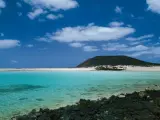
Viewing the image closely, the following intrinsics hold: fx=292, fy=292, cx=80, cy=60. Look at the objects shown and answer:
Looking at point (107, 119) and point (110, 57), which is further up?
point (110, 57)

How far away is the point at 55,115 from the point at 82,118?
4.84 ft

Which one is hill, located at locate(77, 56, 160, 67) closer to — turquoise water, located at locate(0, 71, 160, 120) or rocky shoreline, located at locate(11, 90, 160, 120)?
turquoise water, located at locate(0, 71, 160, 120)

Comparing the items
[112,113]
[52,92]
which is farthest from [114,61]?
[112,113]

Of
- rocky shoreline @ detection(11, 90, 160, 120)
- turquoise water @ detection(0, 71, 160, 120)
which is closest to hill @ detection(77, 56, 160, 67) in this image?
turquoise water @ detection(0, 71, 160, 120)

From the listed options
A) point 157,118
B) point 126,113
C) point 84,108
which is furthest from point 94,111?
point 157,118

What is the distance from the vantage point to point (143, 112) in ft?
44.7

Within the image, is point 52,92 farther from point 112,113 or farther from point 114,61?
point 114,61

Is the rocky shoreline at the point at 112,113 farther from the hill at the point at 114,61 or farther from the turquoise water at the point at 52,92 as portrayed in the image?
the hill at the point at 114,61

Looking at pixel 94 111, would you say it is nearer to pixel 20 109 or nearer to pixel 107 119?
pixel 107 119

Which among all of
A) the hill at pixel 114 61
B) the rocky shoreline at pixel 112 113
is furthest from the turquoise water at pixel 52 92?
the hill at pixel 114 61

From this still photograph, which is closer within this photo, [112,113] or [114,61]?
[112,113]

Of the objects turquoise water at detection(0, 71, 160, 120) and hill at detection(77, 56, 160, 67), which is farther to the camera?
hill at detection(77, 56, 160, 67)

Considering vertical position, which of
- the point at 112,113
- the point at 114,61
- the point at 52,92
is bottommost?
the point at 52,92

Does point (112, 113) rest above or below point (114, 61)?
below
